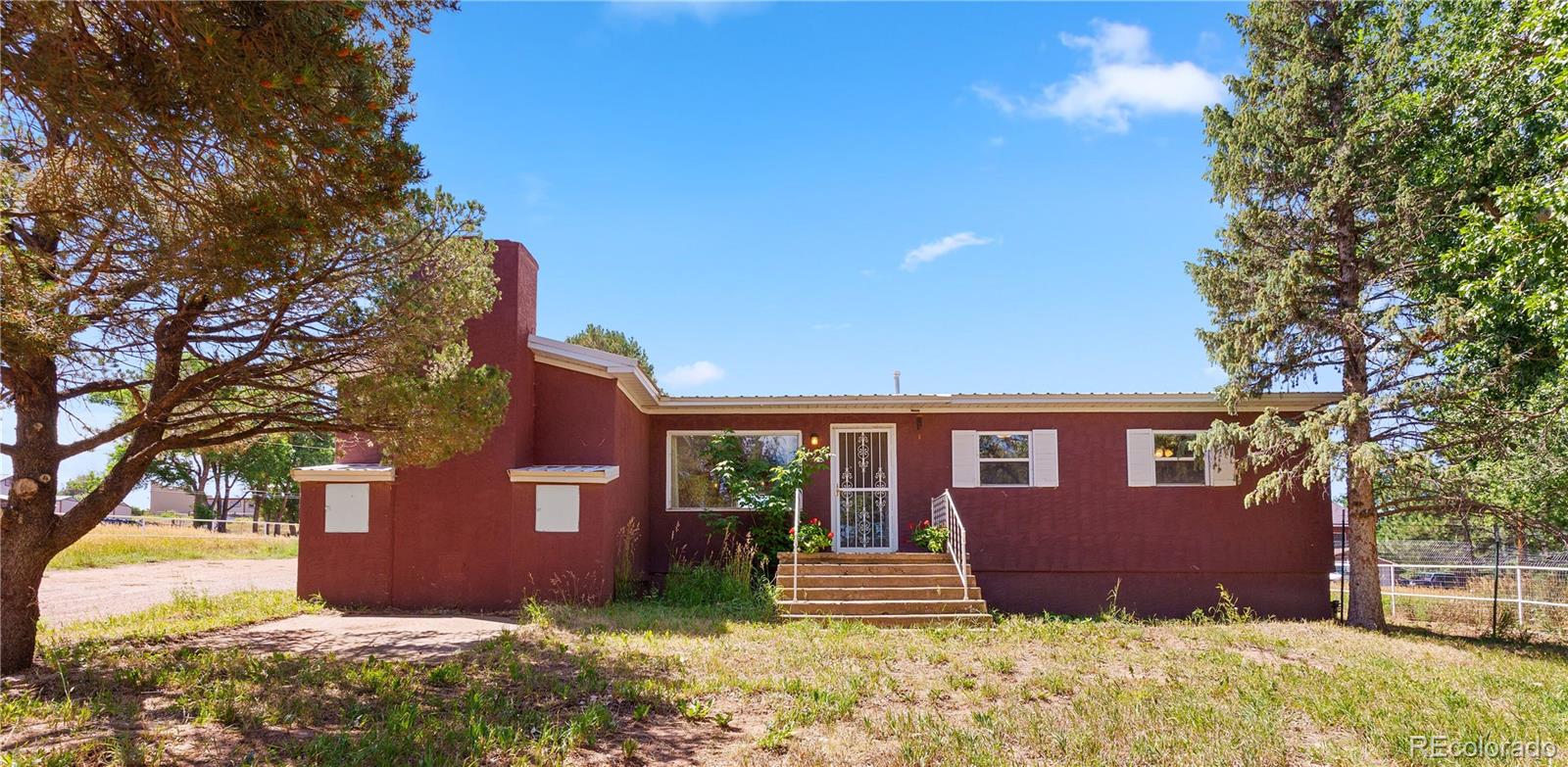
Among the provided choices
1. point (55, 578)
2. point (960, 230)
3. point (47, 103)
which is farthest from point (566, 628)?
point (55, 578)

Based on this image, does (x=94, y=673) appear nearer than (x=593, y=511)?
Yes

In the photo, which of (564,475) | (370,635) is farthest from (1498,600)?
(370,635)

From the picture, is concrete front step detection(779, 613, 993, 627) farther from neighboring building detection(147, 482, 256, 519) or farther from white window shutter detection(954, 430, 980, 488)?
neighboring building detection(147, 482, 256, 519)

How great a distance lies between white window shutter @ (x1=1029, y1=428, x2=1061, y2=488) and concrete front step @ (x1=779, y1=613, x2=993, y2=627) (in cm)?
353

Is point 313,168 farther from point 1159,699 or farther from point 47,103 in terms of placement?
point 1159,699

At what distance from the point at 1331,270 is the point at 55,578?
21.7 meters

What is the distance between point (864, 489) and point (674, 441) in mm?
3163

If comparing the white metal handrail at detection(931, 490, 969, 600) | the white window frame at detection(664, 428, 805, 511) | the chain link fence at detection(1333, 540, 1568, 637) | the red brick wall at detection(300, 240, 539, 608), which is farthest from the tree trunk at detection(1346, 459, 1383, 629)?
the red brick wall at detection(300, 240, 539, 608)

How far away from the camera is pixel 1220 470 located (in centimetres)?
1366

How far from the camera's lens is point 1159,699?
22.0 ft

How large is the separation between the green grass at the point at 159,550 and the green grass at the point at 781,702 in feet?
45.5

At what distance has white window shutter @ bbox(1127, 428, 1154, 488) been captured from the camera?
1372 cm

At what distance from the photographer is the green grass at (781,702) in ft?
17.7

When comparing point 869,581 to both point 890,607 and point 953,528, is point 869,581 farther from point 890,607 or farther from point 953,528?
point 953,528
